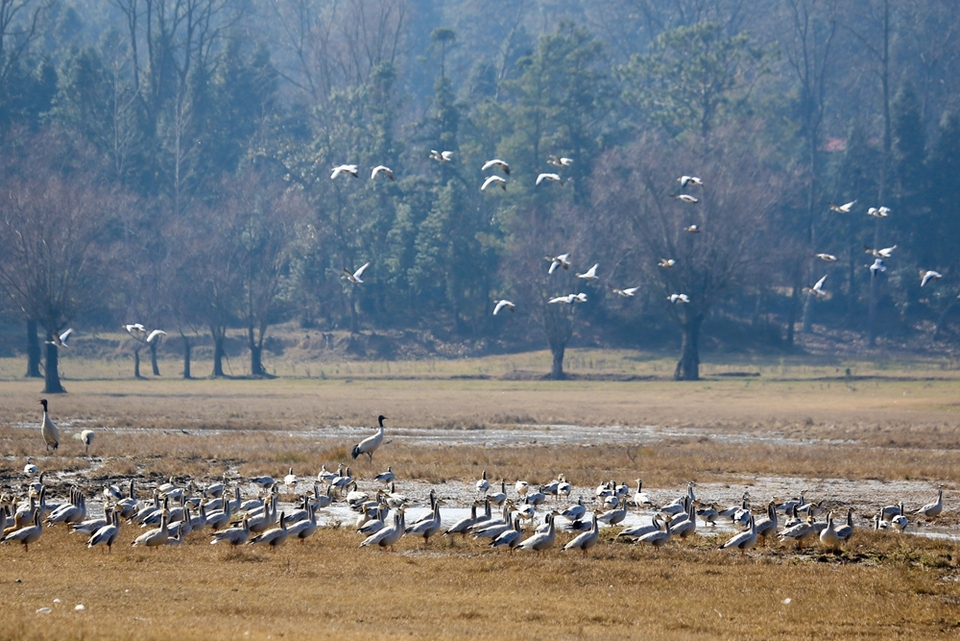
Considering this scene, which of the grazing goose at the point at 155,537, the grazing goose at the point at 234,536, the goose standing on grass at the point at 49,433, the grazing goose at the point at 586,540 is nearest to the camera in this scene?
the grazing goose at the point at 155,537

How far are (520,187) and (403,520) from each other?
6039 centimetres

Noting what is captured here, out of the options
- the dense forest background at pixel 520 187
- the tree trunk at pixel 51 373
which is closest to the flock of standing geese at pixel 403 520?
the tree trunk at pixel 51 373

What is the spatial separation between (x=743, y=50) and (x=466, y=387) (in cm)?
3763

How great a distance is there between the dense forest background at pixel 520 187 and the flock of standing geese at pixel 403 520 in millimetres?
41040

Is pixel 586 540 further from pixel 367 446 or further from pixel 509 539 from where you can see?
pixel 367 446

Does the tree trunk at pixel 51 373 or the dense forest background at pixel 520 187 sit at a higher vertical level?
the dense forest background at pixel 520 187

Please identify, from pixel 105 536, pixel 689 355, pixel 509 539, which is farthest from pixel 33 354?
pixel 509 539

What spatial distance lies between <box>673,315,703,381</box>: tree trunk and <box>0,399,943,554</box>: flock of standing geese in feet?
131

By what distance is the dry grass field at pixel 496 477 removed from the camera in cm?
1302

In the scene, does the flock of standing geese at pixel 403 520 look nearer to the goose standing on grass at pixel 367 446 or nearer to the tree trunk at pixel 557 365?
the goose standing on grass at pixel 367 446

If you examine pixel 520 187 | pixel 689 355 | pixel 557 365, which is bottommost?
pixel 557 365

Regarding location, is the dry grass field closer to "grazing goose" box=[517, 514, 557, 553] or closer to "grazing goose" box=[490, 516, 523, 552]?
"grazing goose" box=[517, 514, 557, 553]

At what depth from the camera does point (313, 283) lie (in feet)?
262

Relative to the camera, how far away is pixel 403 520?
57.6 ft
